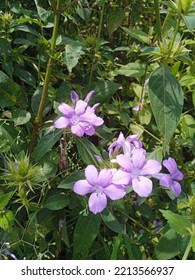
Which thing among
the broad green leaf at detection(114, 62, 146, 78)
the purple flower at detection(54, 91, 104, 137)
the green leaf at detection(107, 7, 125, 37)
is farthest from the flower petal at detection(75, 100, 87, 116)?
the green leaf at detection(107, 7, 125, 37)

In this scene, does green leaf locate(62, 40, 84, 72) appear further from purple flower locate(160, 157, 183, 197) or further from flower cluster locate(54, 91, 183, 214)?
purple flower locate(160, 157, 183, 197)

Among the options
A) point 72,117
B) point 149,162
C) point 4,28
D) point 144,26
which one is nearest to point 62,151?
point 72,117

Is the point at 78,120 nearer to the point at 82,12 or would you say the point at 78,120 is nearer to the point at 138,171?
the point at 138,171

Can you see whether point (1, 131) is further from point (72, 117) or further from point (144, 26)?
point (144, 26)

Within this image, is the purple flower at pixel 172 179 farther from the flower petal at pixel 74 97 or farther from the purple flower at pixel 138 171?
the flower petal at pixel 74 97

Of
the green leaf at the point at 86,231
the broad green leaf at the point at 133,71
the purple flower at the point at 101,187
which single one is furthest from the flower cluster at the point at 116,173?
the broad green leaf at the point at 133,71

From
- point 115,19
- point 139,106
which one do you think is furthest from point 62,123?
point 115,19
